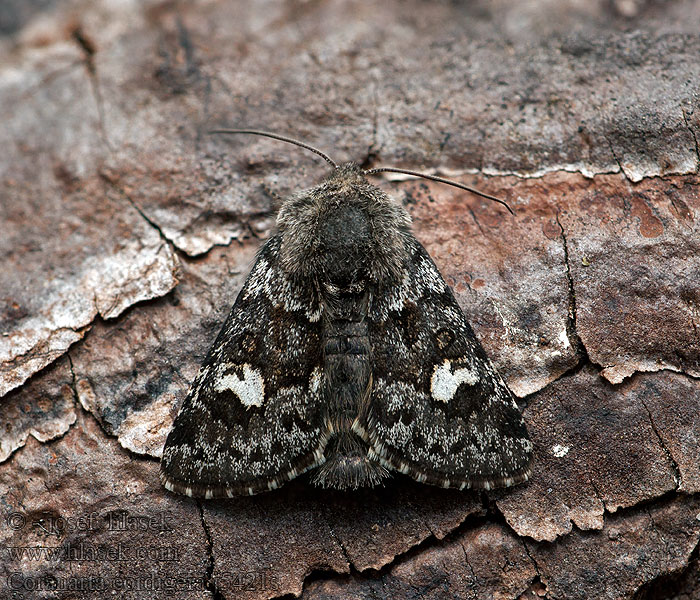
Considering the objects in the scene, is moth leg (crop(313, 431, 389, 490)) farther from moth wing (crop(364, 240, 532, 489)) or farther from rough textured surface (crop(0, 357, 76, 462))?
rough textured surface (crop(0, 357, 76, 462))

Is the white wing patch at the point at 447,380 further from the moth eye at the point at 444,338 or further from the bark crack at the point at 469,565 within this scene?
the bark crack at the point at 469,565

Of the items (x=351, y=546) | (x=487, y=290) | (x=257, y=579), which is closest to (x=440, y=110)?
(x=487, y=290)

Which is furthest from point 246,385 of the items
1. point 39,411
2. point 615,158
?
point 615,158

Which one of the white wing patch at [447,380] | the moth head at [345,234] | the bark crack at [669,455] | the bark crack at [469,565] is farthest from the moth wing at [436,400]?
the bark crack at [669,455]

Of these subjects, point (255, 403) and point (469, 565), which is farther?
point (255, 403)

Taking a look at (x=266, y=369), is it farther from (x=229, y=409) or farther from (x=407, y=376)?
(x=407, y=376)

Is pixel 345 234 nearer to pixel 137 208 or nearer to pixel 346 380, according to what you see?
pixel 346 380

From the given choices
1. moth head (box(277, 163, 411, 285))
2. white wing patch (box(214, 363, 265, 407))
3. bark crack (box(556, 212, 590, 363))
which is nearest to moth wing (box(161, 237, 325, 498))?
white wing patch (box(214, 363, 265, 407))
